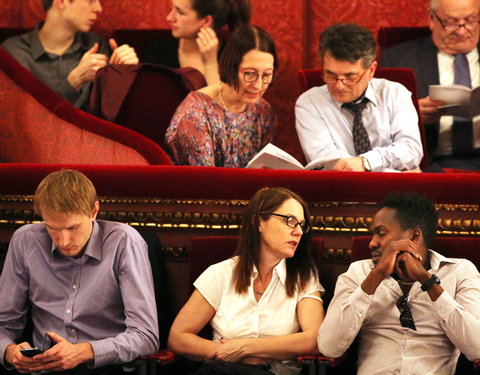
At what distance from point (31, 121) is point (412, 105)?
1398 millimetres

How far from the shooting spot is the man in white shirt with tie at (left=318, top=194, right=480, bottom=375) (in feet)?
8.41

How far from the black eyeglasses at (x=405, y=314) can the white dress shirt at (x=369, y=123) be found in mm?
1030

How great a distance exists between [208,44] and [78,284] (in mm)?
1745

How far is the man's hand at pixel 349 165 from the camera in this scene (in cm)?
333

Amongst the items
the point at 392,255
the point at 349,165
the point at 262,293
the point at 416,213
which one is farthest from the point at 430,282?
the point at 349,165

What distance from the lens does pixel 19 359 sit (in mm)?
2584

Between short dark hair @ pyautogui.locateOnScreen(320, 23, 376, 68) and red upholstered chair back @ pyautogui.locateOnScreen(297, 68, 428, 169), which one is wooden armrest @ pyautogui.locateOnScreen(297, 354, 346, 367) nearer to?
short dark hair @ pyautogui.locateOnScreen(320, 23, 376, 68)

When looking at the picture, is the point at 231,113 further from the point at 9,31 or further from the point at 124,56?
the point at 9,31

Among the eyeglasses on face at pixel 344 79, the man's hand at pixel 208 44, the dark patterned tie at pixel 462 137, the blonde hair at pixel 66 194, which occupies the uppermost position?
the man's hand at pixel 208 44

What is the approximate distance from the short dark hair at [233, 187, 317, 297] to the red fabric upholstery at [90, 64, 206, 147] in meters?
1.35

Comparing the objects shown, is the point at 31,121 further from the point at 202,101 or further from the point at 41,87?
the point at 202,101

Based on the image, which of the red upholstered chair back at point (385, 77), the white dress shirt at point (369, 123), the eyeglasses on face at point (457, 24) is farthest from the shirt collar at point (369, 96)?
the eyeglasses on face at point (457, 24)

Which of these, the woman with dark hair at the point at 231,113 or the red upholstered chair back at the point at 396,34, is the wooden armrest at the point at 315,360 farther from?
the red upholstered chair back at the point at 396,34

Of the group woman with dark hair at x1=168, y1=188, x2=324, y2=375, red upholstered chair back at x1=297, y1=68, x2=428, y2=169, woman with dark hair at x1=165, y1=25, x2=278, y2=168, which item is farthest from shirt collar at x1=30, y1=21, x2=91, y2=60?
woman with dark hair at x1=168, y1=188, x2=324, y2=375
